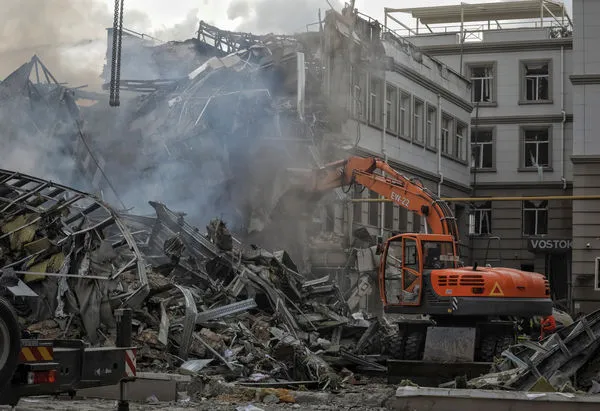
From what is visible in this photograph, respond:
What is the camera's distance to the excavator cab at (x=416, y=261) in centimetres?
1848

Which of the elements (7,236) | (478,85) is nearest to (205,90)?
(7,236)

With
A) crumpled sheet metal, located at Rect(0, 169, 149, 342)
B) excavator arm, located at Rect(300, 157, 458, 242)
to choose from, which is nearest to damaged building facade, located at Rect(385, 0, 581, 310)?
excavator arm, located at Rect(300, 157, 458, 242)

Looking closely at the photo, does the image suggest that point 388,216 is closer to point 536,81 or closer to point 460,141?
point 460,141

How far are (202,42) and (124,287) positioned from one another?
16815 mm

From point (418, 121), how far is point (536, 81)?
9.94 meters

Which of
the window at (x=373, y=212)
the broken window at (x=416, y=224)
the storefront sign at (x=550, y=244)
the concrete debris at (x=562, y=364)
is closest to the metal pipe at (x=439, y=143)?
the broken window at (x=416, y=224)

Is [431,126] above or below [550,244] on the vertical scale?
above

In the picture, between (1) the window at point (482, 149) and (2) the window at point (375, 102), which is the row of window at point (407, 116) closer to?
(2) the window at point (375, 102)

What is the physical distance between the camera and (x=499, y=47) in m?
47.3

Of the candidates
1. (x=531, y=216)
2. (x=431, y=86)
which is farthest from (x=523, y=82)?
(x=431, y=86)

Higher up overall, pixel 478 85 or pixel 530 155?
pixel 478 85

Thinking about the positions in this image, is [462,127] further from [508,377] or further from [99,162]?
[508,377]

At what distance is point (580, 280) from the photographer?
3541 cm

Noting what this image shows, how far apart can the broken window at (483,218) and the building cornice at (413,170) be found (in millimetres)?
1246
